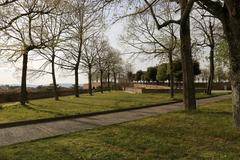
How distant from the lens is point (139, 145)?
8.13 metres

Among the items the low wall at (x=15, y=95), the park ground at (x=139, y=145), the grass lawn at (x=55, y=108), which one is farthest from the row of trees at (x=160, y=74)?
the park ground at (x=139, y=145)

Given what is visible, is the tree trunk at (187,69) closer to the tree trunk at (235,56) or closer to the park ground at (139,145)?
the park ground at (139,145)

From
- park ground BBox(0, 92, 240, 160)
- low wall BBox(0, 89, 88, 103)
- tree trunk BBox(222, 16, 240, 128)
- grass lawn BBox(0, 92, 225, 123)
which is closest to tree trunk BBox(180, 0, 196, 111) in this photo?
grass lawn BBox(0, 92, 225, 123)

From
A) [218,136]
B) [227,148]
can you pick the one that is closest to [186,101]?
[218,136]

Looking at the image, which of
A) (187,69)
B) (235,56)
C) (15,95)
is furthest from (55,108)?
(15,95)

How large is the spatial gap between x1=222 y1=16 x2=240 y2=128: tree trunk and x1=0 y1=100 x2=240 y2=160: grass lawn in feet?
2.40

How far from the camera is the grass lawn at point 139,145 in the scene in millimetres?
7195

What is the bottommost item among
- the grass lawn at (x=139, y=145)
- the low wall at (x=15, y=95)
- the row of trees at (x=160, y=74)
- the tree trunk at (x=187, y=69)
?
the grass lawn at (x=139, y=145)

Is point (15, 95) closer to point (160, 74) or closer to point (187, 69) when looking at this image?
point (187, 69)

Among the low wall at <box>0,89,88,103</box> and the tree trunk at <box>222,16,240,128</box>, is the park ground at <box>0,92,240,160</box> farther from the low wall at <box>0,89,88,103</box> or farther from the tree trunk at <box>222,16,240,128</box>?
the low wall at <box>0,89,88,103</box>

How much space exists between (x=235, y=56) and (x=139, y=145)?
440 cm

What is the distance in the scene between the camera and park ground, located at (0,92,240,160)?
7199 mm

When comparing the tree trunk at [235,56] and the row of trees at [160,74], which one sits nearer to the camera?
the tree trunk at [235,56]

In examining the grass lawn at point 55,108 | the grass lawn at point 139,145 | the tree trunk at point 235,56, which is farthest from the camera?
the grass lawn at point 55,108
